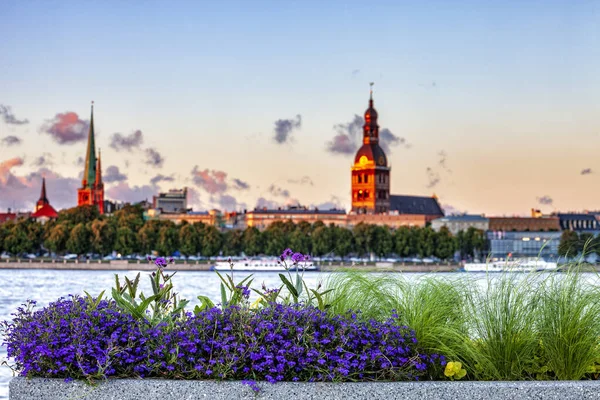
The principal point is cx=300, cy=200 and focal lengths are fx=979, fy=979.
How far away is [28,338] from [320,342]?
240 cm

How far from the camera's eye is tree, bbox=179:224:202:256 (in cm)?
12473

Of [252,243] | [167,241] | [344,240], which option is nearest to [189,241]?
[167,241]

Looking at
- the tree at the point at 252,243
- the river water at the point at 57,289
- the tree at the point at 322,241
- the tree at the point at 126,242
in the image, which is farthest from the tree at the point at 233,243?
the river water at the point at 57,289

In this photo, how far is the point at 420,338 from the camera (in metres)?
8.63

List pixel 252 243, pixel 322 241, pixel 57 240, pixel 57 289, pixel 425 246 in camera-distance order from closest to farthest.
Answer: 1. pixel 57 289
2. pixel 57 240
3. pixel 252 243
4. pixel 322 241
5. pixel 425 246

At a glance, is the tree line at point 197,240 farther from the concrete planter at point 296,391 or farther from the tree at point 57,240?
the concrete planter at point 296,391

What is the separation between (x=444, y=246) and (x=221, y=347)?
129139mm

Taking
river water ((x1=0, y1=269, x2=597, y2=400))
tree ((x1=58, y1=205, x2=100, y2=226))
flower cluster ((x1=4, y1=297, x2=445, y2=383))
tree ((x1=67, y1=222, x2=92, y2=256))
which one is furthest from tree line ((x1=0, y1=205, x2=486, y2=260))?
flower cluster ((x1=4, y1=297, x2=445, y2=383))

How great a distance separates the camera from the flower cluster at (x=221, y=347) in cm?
782

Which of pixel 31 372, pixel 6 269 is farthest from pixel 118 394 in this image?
pixel 6 269

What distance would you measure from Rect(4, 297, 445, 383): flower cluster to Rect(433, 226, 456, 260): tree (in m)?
127

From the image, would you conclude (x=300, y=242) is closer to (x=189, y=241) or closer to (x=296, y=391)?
(x=189, y=241)

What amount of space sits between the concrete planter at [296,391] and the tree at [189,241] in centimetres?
11728

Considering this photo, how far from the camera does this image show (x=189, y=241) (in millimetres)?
124500
